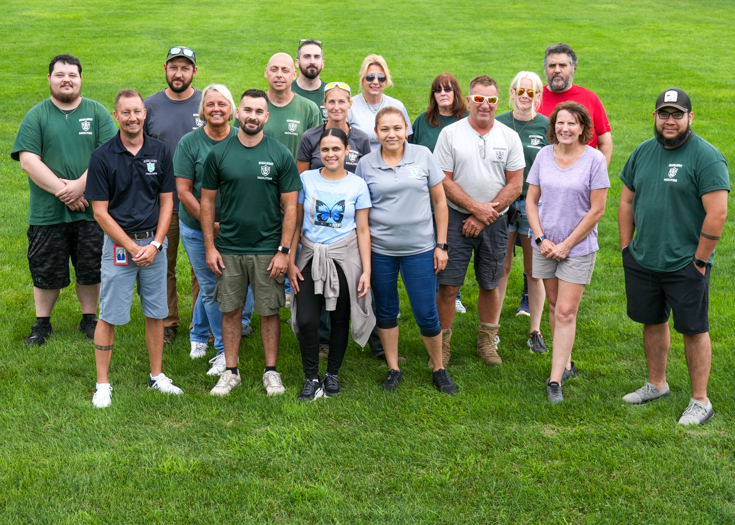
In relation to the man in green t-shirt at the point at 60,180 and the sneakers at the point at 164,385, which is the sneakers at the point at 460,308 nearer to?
the sneakers at the point at 164,385

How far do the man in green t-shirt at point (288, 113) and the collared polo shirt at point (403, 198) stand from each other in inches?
54.2

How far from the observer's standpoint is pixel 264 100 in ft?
19.2

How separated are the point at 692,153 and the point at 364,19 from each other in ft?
90.7

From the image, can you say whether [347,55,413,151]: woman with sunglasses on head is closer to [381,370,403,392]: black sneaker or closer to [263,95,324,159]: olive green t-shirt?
[263,95,324,159]: olive green t-shirt

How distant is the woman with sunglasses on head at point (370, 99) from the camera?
23.3 feet

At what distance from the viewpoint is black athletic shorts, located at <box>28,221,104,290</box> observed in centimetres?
709

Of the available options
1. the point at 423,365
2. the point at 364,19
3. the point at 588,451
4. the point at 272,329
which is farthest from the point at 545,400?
the point at 364,19

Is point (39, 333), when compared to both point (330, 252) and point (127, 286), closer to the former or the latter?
point (127, 286)

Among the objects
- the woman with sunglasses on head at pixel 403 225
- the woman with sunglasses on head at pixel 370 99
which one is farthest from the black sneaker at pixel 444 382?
the woman with sunglasses on head at pixel 370 99

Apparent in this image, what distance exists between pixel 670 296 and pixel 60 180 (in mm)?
5548

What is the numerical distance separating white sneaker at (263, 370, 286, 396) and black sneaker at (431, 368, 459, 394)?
1336 millimetres

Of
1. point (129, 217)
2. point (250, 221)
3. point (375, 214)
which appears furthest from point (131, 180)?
point (375, 214)

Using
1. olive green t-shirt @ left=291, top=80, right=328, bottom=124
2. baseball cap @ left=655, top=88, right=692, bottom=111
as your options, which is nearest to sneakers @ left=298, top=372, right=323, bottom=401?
olive green t-shirt @ left=291, top=80, right=328, bottom=124

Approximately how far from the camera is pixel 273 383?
→ 6.21m
